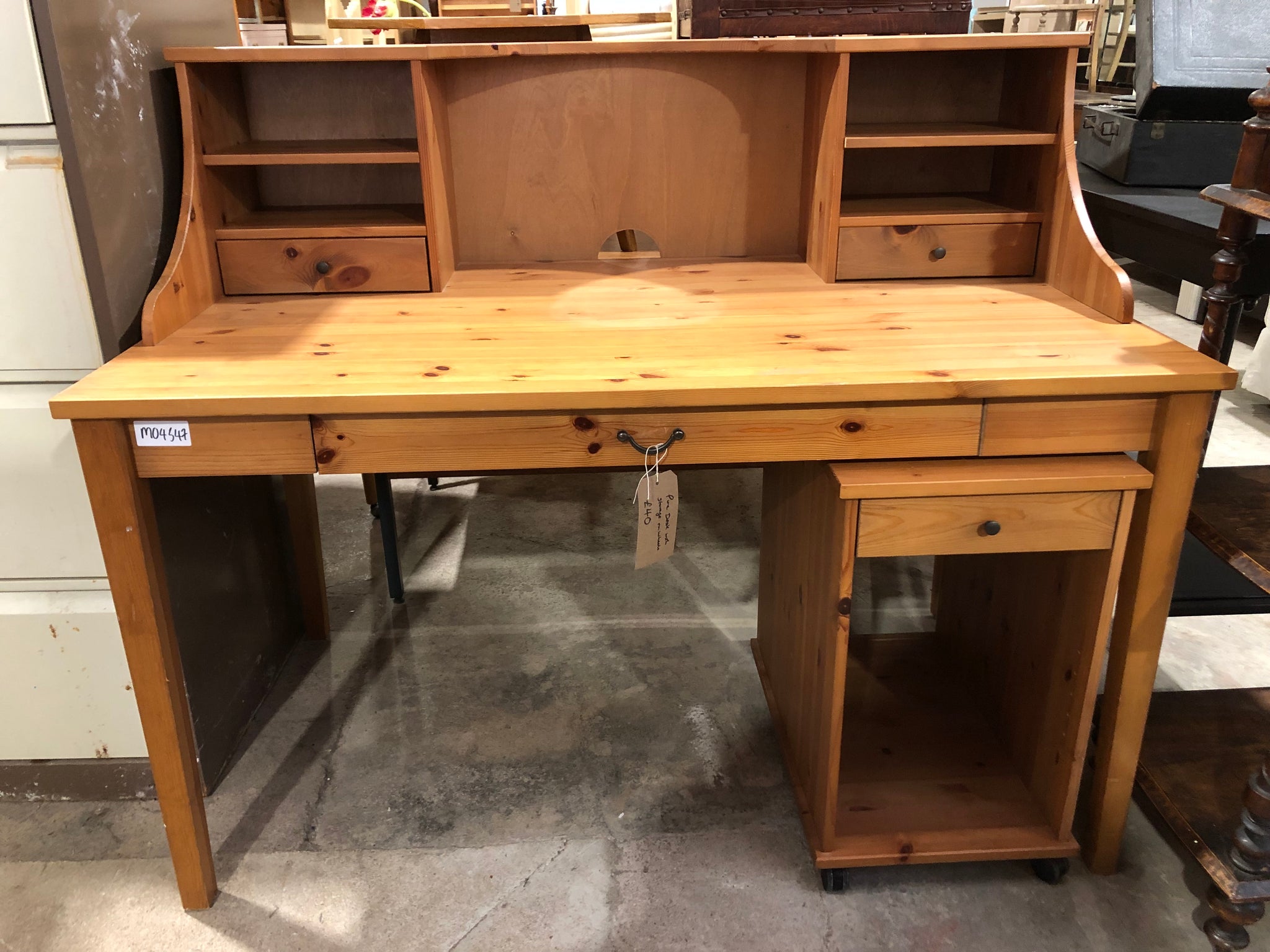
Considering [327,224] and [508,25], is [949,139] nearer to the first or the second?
[508,25]

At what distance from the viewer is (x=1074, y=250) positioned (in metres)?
1.51

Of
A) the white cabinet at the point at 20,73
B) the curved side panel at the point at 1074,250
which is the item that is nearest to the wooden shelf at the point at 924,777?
the curved side panel at the point at 1074,250


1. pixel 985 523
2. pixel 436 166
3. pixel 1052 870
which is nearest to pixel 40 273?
pixel 436 166

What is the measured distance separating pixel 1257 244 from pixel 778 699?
1146 mm

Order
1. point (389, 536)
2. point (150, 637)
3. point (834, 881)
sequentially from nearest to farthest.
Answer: point (150, 637) → point (834, 881) → point (389, 536)

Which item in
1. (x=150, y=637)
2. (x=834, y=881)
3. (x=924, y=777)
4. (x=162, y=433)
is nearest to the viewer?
(x=162, y=433)

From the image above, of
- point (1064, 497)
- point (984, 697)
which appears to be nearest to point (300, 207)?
point (1064, 497)

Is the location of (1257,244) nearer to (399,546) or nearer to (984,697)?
(984,697)

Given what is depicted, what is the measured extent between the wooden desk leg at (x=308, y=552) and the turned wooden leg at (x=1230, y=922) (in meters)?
1.76

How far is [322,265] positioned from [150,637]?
→ 676 millimetres

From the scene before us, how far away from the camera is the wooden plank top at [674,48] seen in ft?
4.74

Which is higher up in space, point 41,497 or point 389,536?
point 41,497

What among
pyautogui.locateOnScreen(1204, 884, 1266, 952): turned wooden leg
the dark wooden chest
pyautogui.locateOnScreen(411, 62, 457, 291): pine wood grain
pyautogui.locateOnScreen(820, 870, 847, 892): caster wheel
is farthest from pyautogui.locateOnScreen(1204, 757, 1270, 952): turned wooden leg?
pyautogui.locateOnScreen(411, 62, 457, 291): pine wood grain

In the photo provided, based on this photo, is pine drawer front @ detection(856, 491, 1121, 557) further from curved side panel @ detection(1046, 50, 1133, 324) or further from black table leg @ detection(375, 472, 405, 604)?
black table leg @ detection(375, 472, 405, 604)
